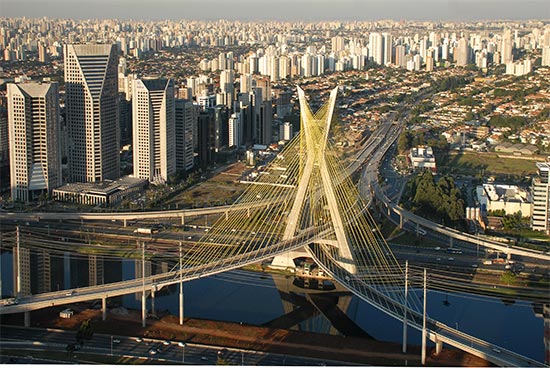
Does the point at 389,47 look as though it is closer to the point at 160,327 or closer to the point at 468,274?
the point at 468,274

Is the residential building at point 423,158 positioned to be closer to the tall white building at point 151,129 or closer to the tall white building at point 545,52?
the tall white building at point 151,129

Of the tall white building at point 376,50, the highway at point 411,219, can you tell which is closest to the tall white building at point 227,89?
the highway at point 411,219

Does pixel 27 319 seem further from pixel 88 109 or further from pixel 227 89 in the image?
pixel 227 89

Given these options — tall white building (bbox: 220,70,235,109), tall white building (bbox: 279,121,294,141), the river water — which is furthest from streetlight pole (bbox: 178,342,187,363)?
tall white building (bbox: 220,70,235,109)

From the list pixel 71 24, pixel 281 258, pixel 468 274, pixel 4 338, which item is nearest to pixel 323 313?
pixel 281 258

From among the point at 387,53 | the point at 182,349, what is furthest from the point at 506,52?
the point at 182,349
